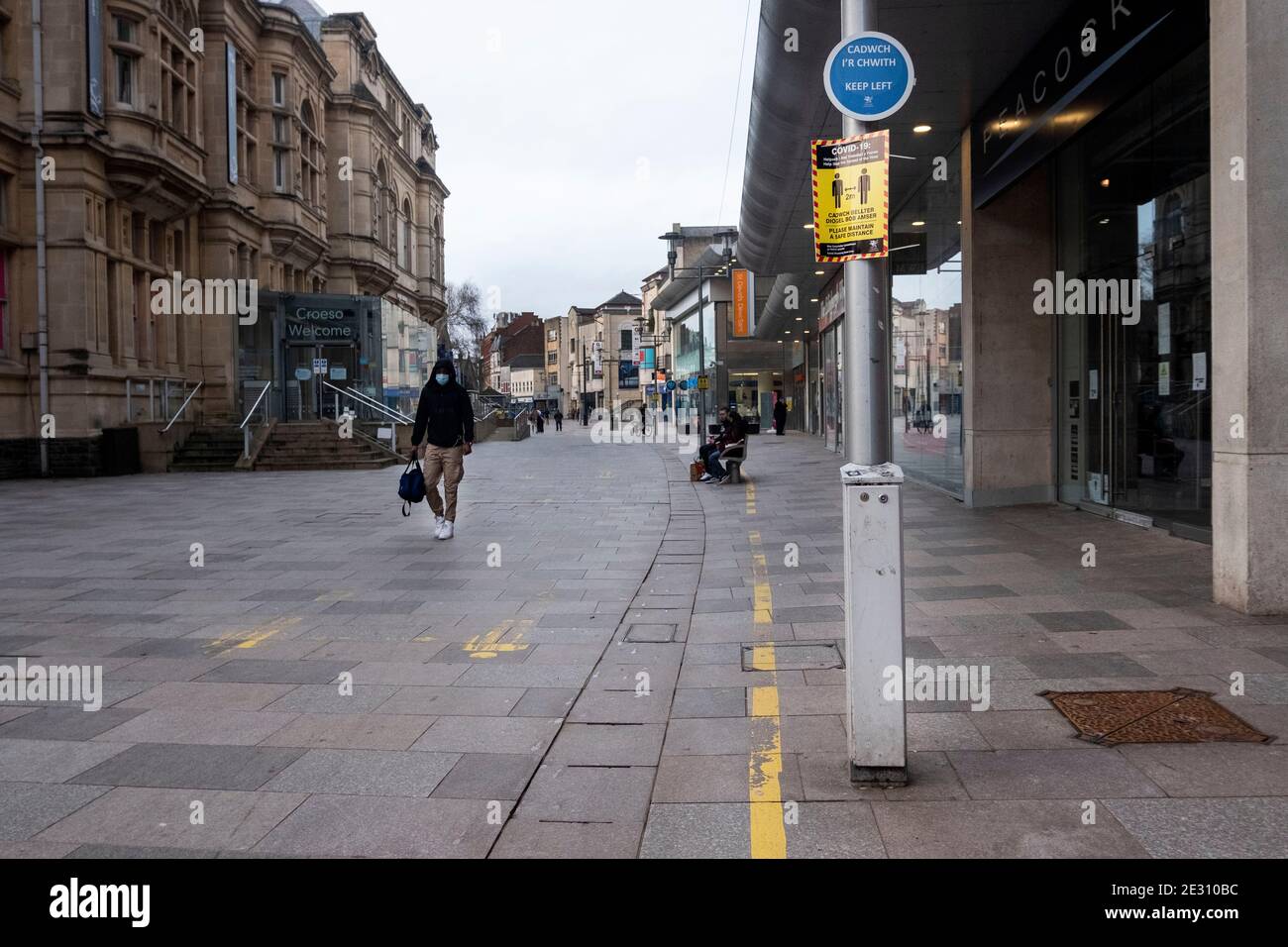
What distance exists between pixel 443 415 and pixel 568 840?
8.57m

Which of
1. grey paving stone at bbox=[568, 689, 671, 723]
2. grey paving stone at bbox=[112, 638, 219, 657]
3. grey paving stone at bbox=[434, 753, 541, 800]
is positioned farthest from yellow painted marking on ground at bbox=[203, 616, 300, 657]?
grey paving stone at bbox=[434, 753, 541, 800]

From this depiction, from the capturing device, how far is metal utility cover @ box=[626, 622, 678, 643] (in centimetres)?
670

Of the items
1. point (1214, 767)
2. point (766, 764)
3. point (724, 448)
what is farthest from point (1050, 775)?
point (724, 448)

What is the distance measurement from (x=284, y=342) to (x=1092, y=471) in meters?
23.7

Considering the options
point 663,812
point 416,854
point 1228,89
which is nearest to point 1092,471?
point 1228,89

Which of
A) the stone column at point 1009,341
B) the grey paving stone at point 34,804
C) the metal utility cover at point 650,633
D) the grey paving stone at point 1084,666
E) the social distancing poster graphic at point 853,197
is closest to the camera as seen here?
the grey paving stone at point 34,804

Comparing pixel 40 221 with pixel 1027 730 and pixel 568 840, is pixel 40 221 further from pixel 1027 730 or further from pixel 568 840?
pixel 1027 730

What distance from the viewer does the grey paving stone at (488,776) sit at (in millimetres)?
4070

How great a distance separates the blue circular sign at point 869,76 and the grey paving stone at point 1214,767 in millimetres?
2859

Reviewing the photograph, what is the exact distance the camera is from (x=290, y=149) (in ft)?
111

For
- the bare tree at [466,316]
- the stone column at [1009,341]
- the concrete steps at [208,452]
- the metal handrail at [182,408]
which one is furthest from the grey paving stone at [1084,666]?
the bare tree at [466,316]

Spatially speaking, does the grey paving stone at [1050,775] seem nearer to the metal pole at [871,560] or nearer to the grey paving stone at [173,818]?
the metal pole at [871,560]

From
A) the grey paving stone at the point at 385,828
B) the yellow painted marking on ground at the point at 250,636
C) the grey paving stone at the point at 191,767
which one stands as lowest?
the grey paving stone at the point at 385,828

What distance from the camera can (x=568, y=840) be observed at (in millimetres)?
3609
